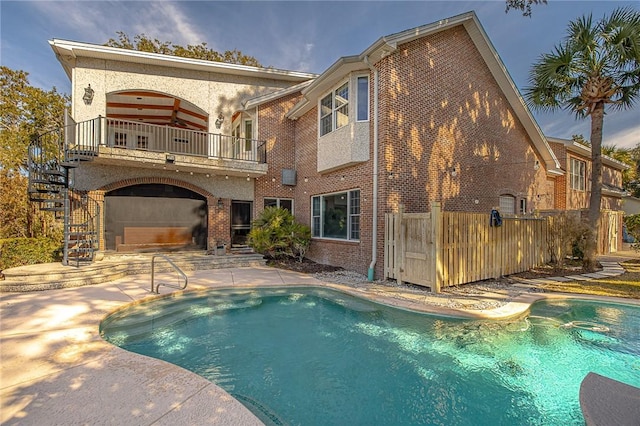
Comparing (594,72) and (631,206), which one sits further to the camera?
(631,206)

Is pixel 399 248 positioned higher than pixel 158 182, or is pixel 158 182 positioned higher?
pixel 158 182

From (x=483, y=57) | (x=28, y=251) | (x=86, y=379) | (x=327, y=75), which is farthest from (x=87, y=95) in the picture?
(x=483, y=57)

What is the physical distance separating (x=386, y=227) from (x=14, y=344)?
8.02 metres

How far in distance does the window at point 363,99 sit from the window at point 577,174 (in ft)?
56.3

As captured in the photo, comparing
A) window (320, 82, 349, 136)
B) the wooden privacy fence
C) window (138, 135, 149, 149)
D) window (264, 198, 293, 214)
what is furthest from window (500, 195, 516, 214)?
window (138, 135, 149, 149)

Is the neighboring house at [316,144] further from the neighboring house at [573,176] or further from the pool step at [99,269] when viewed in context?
the neighboring house at [573,176]

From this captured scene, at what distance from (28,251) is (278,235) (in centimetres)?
785

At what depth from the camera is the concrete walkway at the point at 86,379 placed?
261cm

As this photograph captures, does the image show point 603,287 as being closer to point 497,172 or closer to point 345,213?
point 497,172

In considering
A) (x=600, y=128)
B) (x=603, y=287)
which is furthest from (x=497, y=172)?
(x=603, y=287)

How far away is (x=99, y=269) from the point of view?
8.46 meters

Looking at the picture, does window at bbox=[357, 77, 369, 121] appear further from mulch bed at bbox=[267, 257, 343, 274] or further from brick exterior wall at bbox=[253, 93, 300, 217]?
mulch bed at bbox=[267, 257, 343, 274]

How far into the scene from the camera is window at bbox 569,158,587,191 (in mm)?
18594

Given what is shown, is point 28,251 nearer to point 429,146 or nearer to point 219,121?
point 219,121
